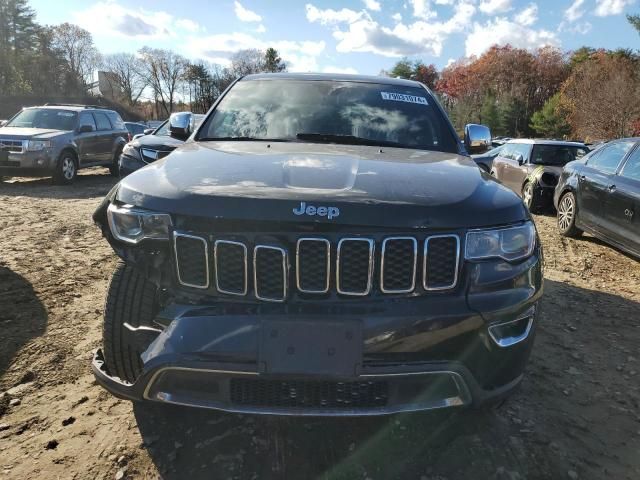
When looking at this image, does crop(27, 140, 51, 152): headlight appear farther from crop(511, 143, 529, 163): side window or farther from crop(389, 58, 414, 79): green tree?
crop(389, 58, 414, 79): green tree

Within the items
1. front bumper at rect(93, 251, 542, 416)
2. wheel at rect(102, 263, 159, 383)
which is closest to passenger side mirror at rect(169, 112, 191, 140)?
wheel at rect(102, 263, 159, 383)

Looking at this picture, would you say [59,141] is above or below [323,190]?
below

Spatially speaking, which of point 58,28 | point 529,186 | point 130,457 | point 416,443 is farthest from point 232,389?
point 58,28

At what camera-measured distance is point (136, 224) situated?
2.05m

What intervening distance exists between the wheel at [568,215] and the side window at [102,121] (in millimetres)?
10725

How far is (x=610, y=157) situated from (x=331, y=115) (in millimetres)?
4802

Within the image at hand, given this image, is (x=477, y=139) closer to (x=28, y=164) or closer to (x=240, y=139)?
(x=240, y=139)

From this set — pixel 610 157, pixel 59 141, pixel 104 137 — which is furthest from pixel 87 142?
pixel 610 157

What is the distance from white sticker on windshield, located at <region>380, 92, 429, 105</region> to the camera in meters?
3.48

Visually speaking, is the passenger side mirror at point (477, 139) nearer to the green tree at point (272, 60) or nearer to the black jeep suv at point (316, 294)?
the black jeep suv at point (316, 294)

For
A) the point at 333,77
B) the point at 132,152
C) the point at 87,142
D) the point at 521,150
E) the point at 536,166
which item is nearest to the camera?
the point at 333,77

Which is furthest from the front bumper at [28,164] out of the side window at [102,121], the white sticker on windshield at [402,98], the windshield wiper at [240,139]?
the white sticker on windshield at [402,98]

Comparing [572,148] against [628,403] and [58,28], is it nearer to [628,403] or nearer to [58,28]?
[628,403]

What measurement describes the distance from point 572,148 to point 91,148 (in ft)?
35.3
